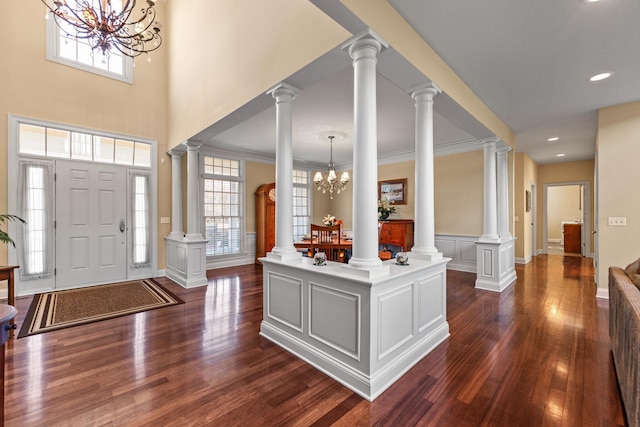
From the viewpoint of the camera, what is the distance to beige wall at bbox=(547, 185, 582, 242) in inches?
404

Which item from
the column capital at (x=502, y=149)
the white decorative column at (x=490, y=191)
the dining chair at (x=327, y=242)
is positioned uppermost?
the column capital at (x=502, y=149)

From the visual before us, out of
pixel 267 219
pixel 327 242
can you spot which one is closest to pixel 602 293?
pixel 327 242

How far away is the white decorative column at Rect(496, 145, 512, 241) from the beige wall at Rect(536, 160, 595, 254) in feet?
13.4

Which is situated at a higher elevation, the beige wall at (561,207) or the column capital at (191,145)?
the column capital at (191,145)

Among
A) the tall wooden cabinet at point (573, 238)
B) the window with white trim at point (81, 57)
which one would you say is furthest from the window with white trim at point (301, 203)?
the tall wooden cabinet at point (573, 238)

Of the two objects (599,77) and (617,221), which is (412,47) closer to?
(599,77)

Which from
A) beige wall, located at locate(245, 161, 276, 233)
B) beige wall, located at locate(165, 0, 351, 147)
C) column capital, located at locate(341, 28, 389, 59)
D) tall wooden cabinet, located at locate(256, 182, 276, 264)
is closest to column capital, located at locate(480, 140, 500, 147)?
column capital, located at locate(341, 28, 389, 59)

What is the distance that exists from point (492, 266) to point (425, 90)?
3.18 meters

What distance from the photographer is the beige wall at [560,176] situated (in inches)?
291

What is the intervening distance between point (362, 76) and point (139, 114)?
5.05 metres

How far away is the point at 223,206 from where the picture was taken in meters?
6.44

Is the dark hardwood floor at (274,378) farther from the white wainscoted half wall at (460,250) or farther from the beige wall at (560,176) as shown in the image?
the beige wall at (560,176)

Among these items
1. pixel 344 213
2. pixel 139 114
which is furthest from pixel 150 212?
pixel 344 213

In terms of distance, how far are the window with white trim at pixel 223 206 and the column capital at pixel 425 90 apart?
4.77 m
